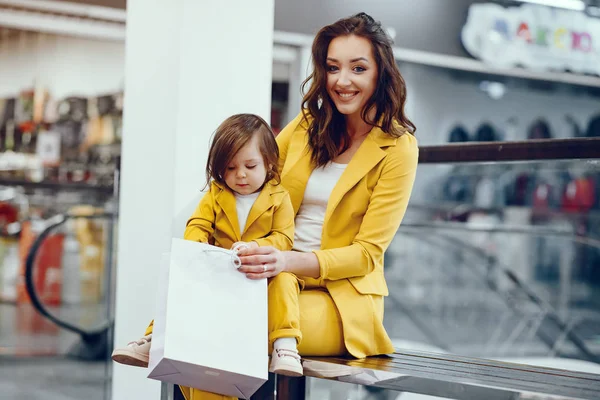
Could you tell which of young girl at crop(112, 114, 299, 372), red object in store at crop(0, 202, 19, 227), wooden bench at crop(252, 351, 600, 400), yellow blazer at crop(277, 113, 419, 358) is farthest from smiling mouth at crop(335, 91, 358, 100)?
red object in store at crop(0, 202, 19, 227)

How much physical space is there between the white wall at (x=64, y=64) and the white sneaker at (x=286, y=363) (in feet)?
20.9

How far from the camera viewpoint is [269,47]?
258 centimetres

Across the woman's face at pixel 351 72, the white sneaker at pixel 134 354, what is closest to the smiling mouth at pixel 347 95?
the woman's face at pixel 351 72

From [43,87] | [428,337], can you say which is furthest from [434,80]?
[43,87]

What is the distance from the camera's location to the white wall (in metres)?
7.55

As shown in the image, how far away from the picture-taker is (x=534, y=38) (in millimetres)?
7562

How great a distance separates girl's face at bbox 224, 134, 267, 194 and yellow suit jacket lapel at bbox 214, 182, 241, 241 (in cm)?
3

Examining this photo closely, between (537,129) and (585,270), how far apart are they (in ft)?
6.33

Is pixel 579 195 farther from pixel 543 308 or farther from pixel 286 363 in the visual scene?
pixel 286 363

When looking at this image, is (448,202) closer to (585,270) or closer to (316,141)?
(585,270)

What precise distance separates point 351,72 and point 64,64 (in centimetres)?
628

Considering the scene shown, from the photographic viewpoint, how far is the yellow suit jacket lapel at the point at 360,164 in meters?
1.97

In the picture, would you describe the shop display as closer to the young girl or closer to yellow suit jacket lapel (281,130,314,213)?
yellow suit jacket lapel (281,130,314,213)

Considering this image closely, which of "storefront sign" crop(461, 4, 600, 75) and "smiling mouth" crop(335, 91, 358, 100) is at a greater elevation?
"storefront sign" crop(461, 4, 600, 75)
